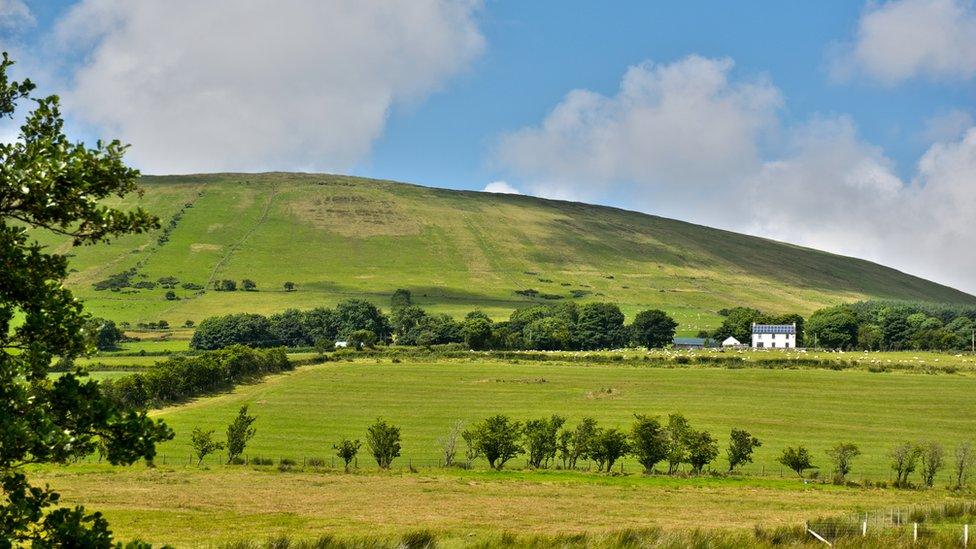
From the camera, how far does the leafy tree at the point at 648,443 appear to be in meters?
95.1

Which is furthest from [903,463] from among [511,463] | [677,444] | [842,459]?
[511,463]

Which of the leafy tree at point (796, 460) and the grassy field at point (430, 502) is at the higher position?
the leafy tree at point (796, 460)

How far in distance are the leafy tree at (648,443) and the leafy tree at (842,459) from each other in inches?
652

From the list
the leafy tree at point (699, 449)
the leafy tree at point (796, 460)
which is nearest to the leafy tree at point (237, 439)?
the leafy tree at point (699, 449)

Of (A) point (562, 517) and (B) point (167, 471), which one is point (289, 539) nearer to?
(A) point (562, 517)

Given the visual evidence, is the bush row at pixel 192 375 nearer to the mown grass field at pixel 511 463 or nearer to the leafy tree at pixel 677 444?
the mown grass field at pixel 511 463

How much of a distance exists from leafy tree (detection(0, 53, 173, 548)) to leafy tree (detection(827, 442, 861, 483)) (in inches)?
3180

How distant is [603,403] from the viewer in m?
131

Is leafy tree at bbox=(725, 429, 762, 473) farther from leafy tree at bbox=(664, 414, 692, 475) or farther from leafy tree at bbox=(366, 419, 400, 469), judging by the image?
leafy tree at bbox=(366, 419, 400, 469)

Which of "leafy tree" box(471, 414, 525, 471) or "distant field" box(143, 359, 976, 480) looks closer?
"leafy tree" box(471, 414, 525, 471)

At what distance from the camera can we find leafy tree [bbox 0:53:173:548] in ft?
56.5

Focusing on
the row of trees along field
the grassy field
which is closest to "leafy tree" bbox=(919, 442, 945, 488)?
the row of trees along field

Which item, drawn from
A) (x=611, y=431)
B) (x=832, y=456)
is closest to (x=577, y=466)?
(x=611, y=431)

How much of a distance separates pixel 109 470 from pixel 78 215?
73.7 meters
